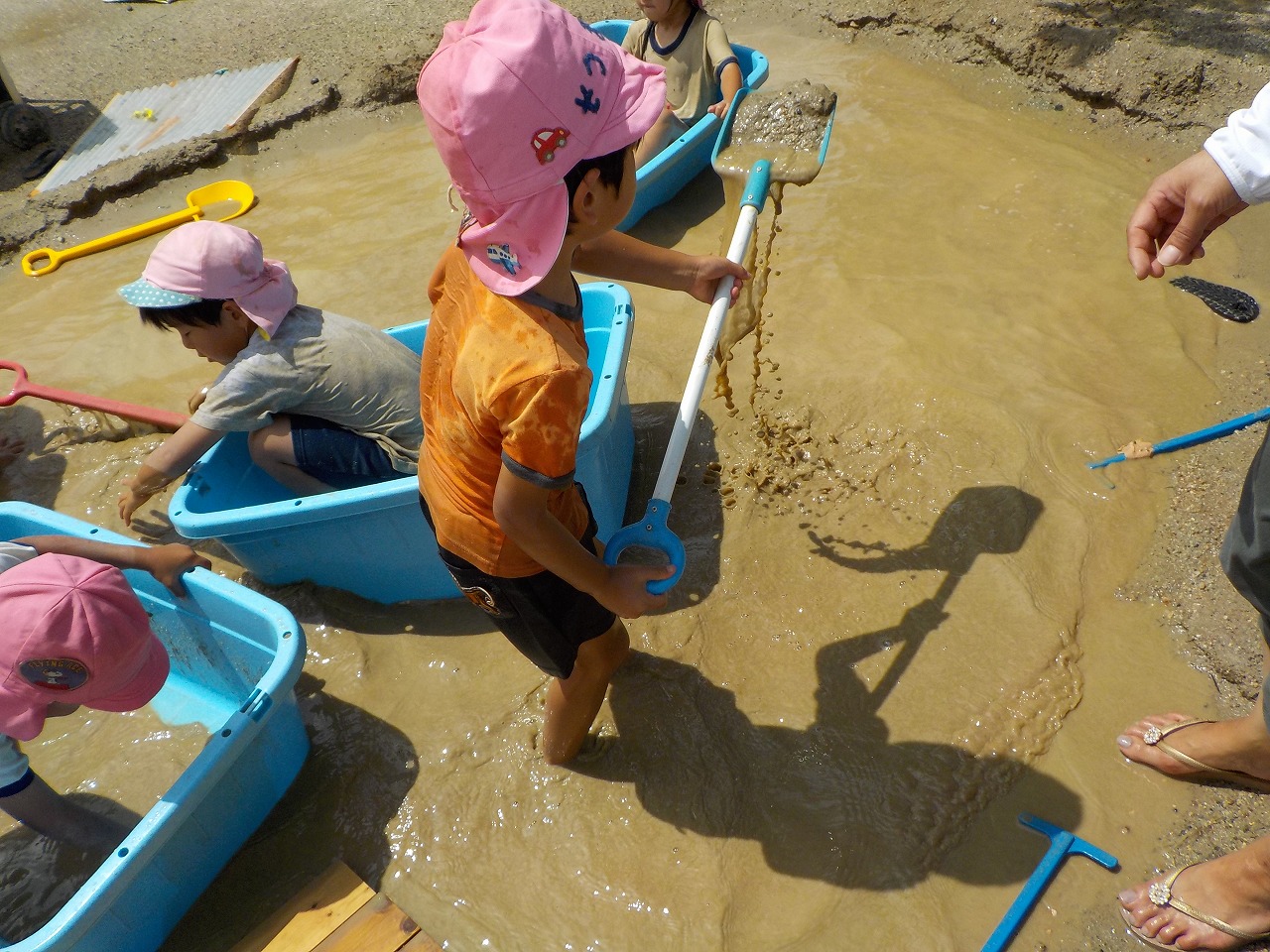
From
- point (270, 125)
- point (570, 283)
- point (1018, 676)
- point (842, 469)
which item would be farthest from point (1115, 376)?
point (270, 125)

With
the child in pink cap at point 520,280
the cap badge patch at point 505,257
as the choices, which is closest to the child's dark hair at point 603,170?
the child in pink cap at point 520,280

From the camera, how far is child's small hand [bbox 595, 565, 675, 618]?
160cm

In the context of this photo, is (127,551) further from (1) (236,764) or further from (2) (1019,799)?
(2) (1019,799)

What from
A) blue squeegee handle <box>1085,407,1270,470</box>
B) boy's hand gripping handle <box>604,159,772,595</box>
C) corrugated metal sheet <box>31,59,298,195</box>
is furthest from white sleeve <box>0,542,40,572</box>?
corrugated metal sheet <box>31,59,298,195</box>

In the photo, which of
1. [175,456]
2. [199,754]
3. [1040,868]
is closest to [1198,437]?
[1040,868]

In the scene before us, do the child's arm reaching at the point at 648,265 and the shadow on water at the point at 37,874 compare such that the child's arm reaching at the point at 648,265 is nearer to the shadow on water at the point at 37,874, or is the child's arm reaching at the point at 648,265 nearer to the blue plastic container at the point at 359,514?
the blue plastic container at the point at 359,514

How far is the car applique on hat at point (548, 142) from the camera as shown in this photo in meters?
1.28

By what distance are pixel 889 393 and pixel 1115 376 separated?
0.78 m

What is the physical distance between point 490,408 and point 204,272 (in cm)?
135

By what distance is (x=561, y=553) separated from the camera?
1.50 m

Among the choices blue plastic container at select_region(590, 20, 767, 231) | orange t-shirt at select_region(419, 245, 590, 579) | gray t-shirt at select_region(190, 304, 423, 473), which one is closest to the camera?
orange t-shirt at select_region(419, 245, 590, 579)

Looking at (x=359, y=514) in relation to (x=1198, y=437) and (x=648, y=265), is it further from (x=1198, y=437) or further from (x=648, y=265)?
(x=1198, y=437)

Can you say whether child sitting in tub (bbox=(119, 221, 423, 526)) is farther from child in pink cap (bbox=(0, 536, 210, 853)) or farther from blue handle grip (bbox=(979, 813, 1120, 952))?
blue handle grip (bbox=(979, 813, 1120, 952))

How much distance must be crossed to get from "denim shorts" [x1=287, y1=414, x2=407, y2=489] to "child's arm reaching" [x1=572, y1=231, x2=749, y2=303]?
98cm
